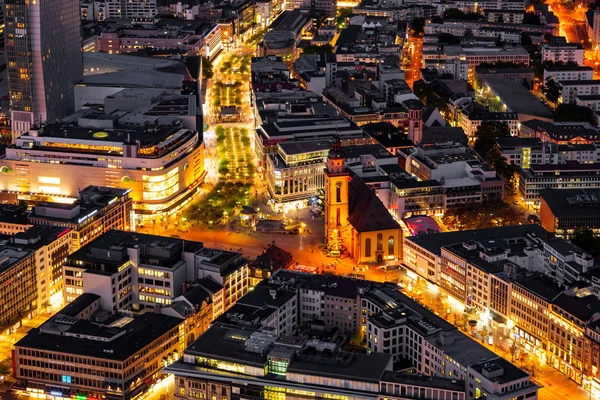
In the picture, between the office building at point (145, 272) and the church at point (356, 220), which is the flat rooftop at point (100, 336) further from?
the church at point (356, 220)

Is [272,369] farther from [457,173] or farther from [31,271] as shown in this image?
[457,173]

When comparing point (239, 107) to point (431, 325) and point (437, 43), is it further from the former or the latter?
point (431, 325)

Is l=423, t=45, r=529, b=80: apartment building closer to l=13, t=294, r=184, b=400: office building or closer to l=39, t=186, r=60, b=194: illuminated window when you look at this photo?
l=39, t=186, r=60, b=194: illuminated window

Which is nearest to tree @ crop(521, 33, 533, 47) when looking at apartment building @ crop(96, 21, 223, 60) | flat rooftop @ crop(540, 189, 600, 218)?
apartment building @ crop(96, 21, 223, 60)

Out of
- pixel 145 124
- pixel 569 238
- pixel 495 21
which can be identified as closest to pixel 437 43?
pixel 495 21

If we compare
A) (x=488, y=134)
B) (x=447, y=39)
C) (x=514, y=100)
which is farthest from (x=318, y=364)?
(x=447, y=39)

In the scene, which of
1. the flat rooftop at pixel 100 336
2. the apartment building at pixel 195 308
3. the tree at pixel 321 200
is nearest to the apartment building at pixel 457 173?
the tree at pixel 321 200

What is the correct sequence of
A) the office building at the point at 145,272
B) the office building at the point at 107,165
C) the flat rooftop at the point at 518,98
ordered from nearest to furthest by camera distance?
the office building at the point at 145,272, the office building at the point at 107,165, the flat rooftop at the point at 518,98
